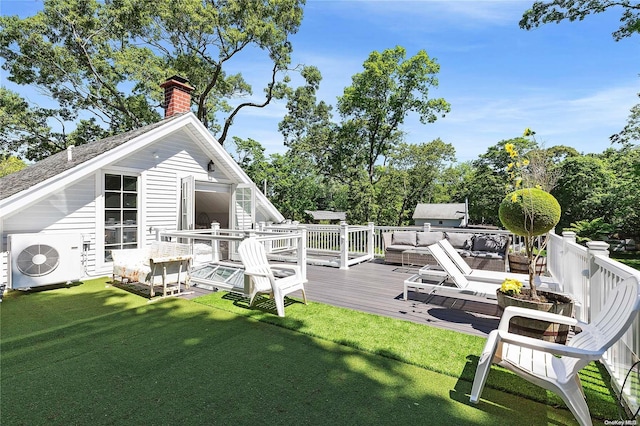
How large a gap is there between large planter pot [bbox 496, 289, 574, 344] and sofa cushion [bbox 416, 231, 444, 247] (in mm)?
5016

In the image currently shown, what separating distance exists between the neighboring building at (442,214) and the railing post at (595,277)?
31372 millimetres

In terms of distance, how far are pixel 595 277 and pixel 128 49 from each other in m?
21.2

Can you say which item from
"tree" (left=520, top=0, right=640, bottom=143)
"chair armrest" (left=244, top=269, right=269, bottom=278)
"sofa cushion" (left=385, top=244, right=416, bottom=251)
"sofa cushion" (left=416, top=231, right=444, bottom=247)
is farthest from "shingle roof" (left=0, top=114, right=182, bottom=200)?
"tree" (left=520, top=0, right=640, bottom=143)

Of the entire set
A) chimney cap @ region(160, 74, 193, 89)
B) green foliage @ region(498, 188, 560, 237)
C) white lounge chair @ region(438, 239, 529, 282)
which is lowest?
white lounge chair @ region(438, 239, 529, 282)

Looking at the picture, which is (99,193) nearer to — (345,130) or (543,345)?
(543,345)

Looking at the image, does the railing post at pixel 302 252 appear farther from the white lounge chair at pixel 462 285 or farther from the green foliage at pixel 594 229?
the green foliage at pixel 594 229

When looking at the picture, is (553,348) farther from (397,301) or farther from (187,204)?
(187,204)

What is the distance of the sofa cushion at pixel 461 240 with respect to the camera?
8.34m

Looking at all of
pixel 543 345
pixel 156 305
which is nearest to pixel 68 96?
pixel 156 305

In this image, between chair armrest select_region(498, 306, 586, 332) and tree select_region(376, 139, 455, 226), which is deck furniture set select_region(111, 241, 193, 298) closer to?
chair armrest select_region(498, 306, 586, 332)

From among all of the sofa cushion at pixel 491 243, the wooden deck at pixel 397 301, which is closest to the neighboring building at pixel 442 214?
the sofa cushion at pixel 491 243

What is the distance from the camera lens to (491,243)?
25.9ft

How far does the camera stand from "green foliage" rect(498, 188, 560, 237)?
3771mm

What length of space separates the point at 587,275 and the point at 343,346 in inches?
124
